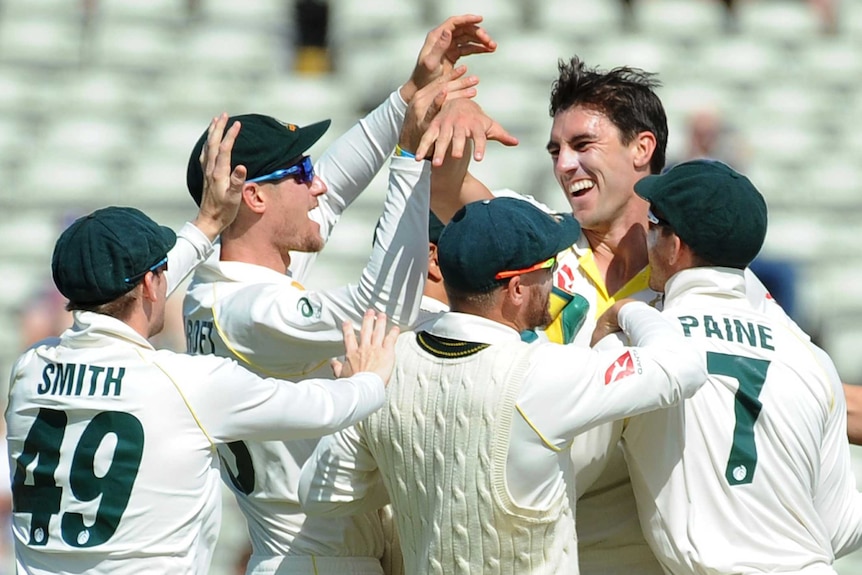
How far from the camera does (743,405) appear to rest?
331cm

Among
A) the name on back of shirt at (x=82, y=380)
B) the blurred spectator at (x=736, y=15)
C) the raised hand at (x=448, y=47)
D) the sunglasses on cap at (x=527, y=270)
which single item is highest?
the raised hand at (x=448, y=47)

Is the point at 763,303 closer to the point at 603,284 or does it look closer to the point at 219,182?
the point at 603,284

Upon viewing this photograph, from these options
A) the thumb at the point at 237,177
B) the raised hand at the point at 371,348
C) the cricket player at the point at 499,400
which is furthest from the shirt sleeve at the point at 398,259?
A: the thumb at the point at 237,177

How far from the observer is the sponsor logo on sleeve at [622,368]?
3.09 m

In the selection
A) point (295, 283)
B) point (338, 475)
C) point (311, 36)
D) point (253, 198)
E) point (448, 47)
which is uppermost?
point (448, 47)

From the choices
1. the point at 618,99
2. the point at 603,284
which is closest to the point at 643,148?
the point at 618,99

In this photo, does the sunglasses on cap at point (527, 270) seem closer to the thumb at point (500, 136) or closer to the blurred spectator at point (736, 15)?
the thumb at point (500, 136)

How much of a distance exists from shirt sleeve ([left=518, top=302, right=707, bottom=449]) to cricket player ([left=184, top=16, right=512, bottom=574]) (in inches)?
25.1

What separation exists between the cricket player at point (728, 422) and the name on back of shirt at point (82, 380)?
1.24m

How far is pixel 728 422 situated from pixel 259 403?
1.11 metres

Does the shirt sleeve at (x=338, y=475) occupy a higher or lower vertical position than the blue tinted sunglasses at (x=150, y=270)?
lower

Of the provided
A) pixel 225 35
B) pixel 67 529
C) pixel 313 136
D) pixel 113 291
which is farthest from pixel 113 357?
pixel 225 35

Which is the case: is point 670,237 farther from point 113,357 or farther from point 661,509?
point 113,357

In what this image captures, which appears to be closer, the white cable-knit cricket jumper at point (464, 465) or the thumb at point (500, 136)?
the white cable-knit cricket jumper at point (464, 465)
